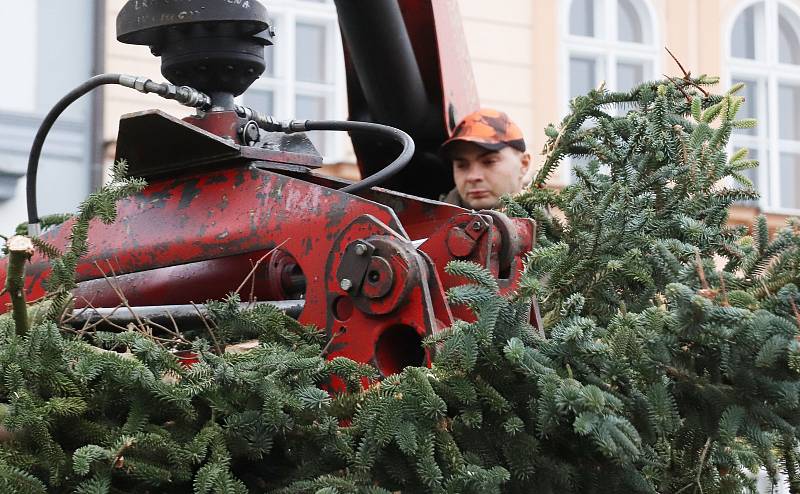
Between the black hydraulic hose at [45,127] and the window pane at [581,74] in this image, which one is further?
the window pane at [581,74]

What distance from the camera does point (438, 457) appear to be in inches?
90.7

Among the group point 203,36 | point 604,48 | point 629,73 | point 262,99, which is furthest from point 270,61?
point 203,36

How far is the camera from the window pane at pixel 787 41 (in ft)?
44.3

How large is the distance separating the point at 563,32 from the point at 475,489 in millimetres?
10392

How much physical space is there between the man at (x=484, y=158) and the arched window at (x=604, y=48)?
8.31m

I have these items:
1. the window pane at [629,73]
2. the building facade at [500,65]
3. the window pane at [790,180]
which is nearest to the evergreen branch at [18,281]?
the building facade at [500,65]

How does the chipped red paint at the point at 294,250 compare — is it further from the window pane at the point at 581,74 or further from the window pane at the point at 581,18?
the window pane at the point at 581,18

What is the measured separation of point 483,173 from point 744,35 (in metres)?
9.72

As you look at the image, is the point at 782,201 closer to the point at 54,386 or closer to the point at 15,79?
the point at 15,79

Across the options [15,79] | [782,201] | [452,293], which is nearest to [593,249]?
[452,293]

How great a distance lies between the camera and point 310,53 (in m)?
11.5

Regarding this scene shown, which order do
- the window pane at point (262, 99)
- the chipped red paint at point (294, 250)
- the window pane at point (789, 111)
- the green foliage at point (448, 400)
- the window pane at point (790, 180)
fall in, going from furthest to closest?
the window pane at point (789, 111), the window pane at point (790, 180), the window pane at point (262, 99), the chipped red paint at point (294, 250), the green foliage at point (448, 400)

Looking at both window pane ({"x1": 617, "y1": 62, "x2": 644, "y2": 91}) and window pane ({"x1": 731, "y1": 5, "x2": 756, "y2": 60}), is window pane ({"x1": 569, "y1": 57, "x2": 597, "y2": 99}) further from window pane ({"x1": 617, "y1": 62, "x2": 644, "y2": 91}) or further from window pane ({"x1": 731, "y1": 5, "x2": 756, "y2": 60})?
window pane ({"x1": 731, "y1": 5, "x2": 756, "y2": 60})

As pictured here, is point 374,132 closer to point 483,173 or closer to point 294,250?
point 294,250
